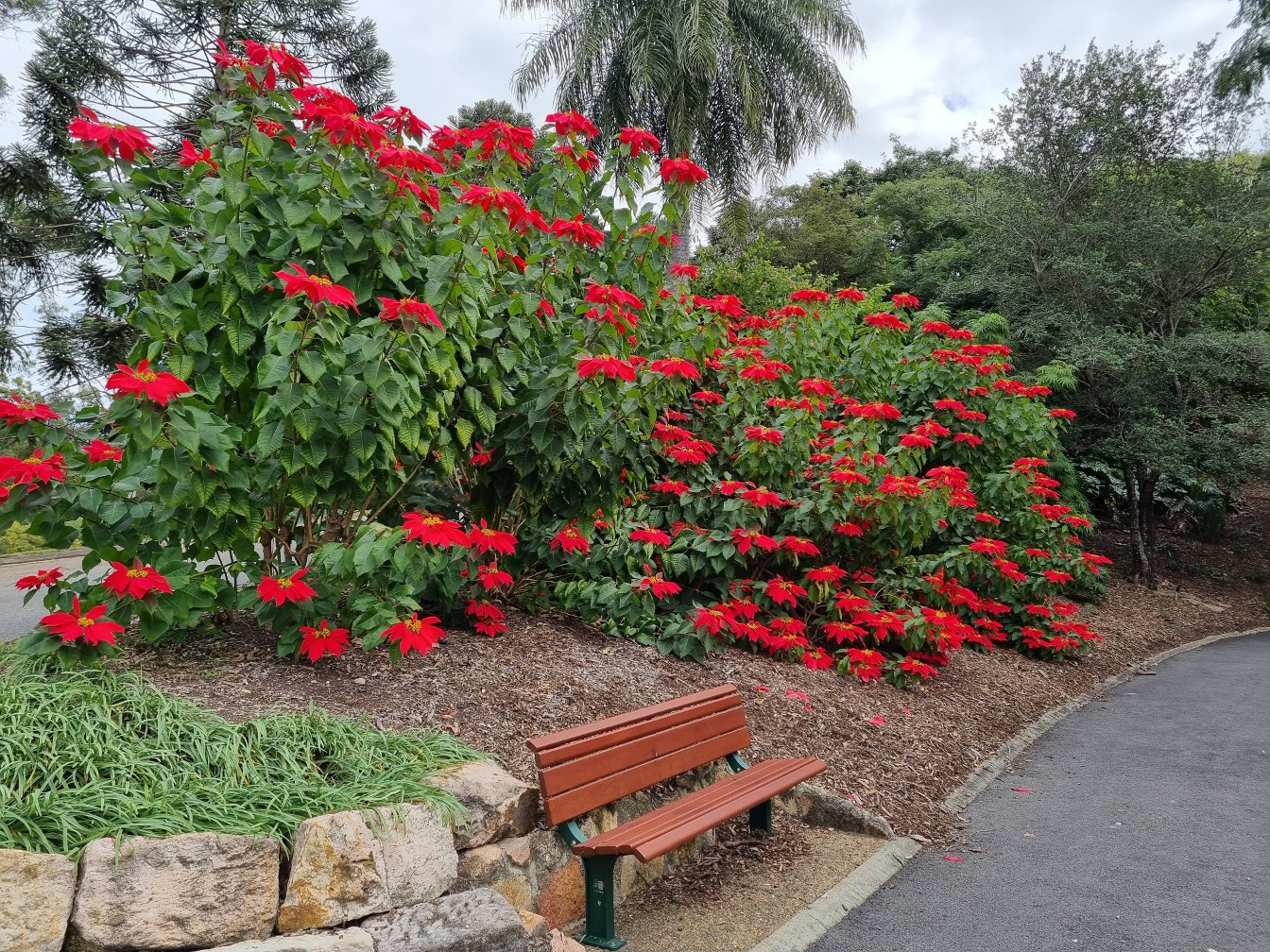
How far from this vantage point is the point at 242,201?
3387mm

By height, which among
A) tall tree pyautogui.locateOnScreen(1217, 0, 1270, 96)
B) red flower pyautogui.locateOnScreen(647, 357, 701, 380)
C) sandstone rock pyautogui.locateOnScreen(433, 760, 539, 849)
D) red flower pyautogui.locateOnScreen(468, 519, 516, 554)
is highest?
tall tree pyautogui.locateOnScreen(1217, 0, 1270, 96)

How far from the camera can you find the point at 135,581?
2.95 m

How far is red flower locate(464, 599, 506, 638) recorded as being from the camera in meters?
4.41

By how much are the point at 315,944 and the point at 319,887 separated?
0.71 feet

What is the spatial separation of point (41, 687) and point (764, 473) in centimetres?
422

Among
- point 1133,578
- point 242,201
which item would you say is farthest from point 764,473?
point 1133,578

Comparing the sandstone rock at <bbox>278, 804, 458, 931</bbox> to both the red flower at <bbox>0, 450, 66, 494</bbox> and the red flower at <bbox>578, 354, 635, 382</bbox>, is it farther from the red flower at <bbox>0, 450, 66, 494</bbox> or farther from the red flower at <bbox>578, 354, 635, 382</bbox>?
the red flower at <bbox>578, 354, 635, 382</bbox>

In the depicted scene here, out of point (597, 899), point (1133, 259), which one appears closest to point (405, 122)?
point (597, 899)

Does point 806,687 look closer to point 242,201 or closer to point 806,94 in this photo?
point 242,201

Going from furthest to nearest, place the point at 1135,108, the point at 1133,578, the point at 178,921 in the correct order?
the point at 1133,578 → the point at 1135,108 → the point at 178,921

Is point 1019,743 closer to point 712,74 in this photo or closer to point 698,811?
point 698,811

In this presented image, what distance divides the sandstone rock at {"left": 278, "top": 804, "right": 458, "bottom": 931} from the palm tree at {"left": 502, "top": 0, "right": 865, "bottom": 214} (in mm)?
13665

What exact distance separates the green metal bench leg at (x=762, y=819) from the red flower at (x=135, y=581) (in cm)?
262

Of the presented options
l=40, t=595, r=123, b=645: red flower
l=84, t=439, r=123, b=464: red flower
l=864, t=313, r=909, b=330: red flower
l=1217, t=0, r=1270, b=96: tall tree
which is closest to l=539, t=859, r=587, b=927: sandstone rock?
l=40, t=595, r=123, b=645: red flower
